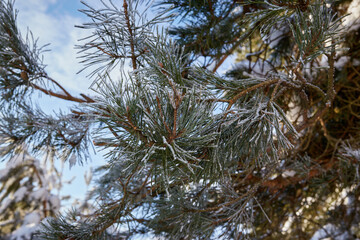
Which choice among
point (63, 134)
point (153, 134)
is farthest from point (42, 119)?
point (153, 134)

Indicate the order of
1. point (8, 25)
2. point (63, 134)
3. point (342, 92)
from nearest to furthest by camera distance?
point (8, 25) < point (63, 134) < point (342, 92)

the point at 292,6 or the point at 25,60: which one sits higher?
the point at 25,60

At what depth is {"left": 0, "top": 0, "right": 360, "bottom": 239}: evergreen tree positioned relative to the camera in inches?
24.7

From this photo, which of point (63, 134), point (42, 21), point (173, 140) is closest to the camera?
point (173, 140)

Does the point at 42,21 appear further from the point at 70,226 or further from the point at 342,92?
the point at 342,92

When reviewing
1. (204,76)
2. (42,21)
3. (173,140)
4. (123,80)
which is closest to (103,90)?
(123,80)

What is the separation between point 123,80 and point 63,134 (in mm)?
790

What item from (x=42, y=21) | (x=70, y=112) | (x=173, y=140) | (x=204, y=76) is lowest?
(x=173, y=140)

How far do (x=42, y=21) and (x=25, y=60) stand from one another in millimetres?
501

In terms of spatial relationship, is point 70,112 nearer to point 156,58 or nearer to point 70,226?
point 70,226

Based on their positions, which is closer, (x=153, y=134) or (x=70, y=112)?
(x=153, y=134)

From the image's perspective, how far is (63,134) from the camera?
1.34 metres

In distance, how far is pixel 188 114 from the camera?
612mm

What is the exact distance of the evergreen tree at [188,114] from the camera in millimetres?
627
